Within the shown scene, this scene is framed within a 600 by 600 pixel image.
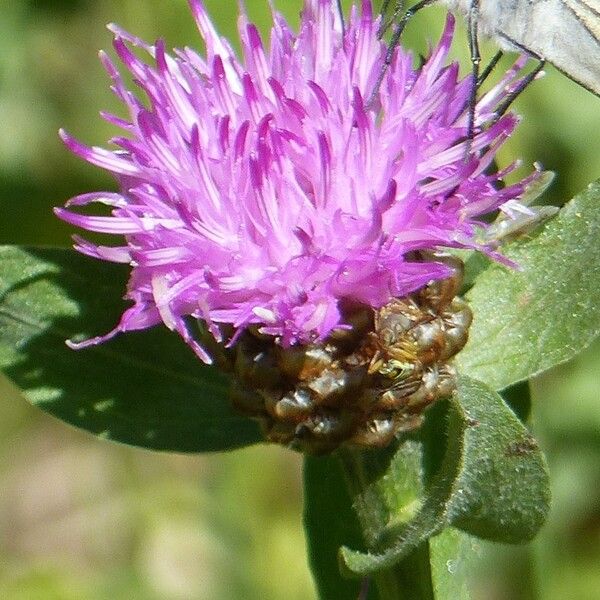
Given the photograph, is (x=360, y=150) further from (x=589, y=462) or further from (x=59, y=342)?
(x=589, y=462)

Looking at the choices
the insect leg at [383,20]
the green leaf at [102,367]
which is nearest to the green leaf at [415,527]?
the green leaf at [102,367]

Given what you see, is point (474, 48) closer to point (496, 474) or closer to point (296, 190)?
point (296, 190)

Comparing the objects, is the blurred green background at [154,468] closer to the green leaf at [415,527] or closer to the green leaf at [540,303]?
the green leaf at [540,303]

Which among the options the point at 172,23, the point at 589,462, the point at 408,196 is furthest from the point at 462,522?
the point at 172,23

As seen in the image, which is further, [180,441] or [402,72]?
[180,441]

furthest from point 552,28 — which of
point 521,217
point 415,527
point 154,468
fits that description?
point 154,468

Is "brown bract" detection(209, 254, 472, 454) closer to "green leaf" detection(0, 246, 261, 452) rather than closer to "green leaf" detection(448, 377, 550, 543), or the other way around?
"green leaf" detection(448, 377, 550, 543)

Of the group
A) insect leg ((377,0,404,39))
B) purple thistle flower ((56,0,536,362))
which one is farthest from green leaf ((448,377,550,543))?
insect leg ((377,0,404,39))

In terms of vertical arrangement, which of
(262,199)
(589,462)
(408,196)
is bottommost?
(589,462)
